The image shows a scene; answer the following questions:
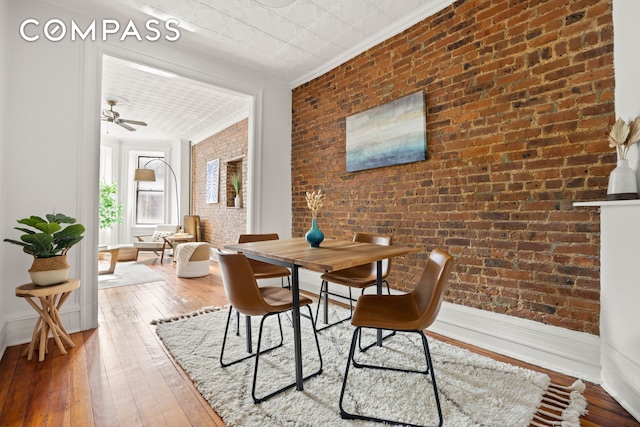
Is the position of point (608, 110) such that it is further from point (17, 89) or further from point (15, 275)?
point (15, 275)

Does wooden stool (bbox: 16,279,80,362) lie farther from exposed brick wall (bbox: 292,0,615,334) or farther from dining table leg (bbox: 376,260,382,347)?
exposed brick wall (bbox: 292,0,615,334)

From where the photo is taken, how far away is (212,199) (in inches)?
280

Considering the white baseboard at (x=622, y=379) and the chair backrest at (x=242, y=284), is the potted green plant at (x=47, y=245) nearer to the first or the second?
the chair backrest at (x=242, y=284)

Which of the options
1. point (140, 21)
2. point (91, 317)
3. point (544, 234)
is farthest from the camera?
point (140, 21)

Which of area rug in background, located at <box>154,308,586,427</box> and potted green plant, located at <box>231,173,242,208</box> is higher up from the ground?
potted green plant, located at <box>231,173,242,208</box>

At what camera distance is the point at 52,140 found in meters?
2.69

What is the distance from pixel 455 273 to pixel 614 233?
3.63 ft

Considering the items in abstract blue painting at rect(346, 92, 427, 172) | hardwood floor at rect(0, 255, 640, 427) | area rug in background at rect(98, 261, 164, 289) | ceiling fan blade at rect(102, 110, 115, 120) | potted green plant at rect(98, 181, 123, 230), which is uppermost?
ceiling fan blade at rect(102, 110, 115, 120)

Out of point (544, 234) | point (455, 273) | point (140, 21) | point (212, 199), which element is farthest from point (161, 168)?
point (544, 234)

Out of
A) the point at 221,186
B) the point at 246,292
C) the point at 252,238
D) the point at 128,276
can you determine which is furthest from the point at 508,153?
the point at 221,186

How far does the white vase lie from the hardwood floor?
120 centimetres

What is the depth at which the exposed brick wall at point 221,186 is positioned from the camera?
6184 millimetres

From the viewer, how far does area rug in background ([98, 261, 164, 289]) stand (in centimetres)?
460

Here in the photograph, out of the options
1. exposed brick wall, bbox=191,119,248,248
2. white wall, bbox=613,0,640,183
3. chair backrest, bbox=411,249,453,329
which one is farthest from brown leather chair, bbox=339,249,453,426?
exposed brick wall, bbox=191,119,248,248
